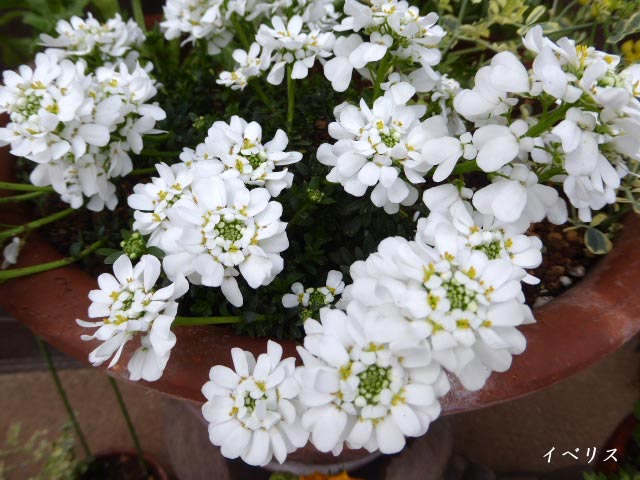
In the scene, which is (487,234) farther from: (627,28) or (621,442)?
(621,442)

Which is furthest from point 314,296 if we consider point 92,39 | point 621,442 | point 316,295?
point 621,442

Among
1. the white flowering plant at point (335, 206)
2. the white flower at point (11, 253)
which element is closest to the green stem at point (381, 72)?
the white flowering plant at point (335, 206)

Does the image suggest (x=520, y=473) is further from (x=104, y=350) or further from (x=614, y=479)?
(x=104, y=350)

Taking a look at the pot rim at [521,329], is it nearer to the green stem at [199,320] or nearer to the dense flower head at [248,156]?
the green stem at [199,320]

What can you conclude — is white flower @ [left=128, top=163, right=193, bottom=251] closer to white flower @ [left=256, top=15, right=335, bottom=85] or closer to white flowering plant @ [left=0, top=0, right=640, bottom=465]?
white flowering plant @ [left=0, top=0, right=640, bottom=465]

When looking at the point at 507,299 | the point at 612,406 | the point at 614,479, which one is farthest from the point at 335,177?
the point at 612,406

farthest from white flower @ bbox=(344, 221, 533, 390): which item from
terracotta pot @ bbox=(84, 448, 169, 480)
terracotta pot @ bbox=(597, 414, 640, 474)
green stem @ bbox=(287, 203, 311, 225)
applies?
terracotta pot @ bbox=(84, 448, 169, 480)
